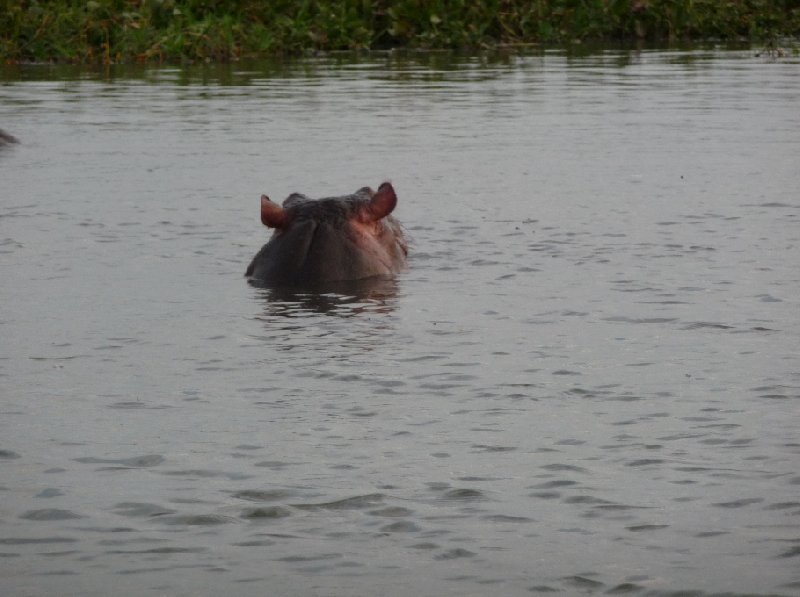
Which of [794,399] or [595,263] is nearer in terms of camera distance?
[794,399]

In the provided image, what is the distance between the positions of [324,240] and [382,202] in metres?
0.36

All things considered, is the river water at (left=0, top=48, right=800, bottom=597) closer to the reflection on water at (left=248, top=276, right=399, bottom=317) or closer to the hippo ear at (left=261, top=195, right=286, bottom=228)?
the reflection on water at (left=248, top=276, right=399, bottom=317)

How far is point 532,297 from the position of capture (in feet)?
27.7

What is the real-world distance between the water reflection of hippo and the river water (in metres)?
0.26

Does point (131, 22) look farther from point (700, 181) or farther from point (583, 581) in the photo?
point (583, 581)

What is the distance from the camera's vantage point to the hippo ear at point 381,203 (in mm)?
8852

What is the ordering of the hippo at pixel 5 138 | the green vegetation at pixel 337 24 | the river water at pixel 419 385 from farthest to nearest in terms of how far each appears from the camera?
the green vegetation at pixel 337 24, the hippo at pixel 5 138, the river water at pixel 419 385

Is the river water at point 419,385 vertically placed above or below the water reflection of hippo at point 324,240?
below

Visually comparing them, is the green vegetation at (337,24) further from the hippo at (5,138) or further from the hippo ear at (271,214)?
the hippo ear at (271,214)

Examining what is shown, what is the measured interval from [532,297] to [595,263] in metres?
1.07

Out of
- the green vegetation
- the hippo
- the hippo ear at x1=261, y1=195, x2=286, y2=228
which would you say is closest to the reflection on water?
the hippo ear at x1=261, y1=195, x2=286, y2=228

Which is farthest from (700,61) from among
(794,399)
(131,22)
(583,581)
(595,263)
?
(583,581)

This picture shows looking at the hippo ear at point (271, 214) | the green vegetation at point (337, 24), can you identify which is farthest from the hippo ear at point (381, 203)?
the green vegetation at point (337, 24)

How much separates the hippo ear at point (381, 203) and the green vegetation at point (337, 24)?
2141 cm
